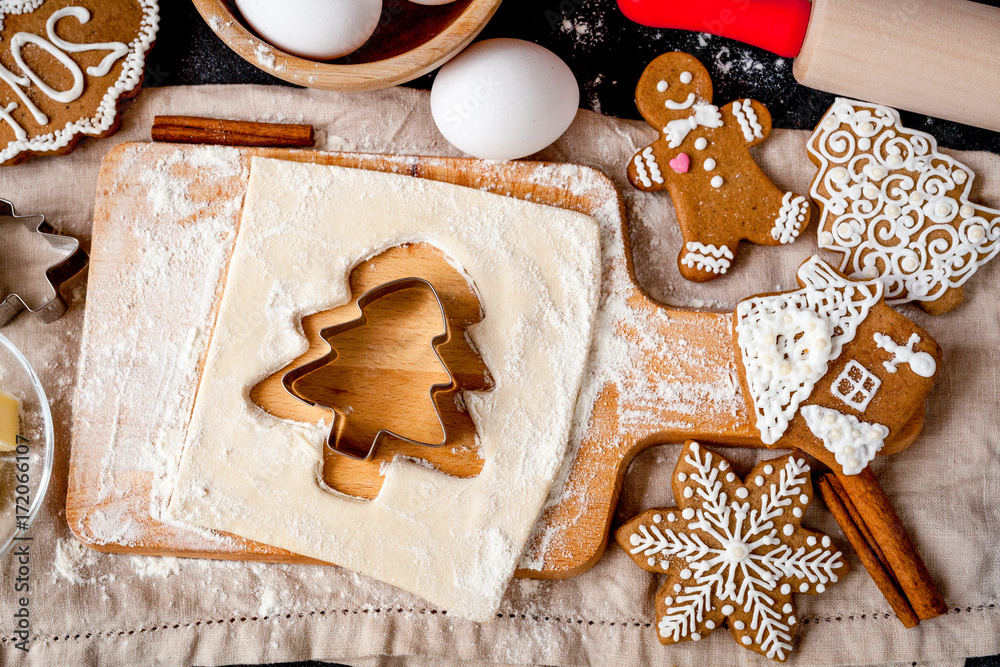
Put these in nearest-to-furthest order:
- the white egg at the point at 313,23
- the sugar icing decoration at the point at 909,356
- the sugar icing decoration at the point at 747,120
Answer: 1. the white egg at the point at 313,23
2. the sugar icing decoration at the point at 909,356
3. the sugar icing decoration at the point at 747,120

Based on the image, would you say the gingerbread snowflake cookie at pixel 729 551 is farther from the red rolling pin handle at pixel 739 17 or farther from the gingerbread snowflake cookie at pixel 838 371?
the red rolling pin handle at pixel 739 17

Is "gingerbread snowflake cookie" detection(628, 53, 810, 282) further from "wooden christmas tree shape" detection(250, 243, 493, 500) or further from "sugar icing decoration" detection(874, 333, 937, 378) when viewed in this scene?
"wooden christmas tree shape" detection(250, 243, 493, 500)

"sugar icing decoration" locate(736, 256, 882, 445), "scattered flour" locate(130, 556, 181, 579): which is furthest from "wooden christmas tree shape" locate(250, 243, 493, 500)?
"sugar icing decoration" locate(736, 256, 882, 445)

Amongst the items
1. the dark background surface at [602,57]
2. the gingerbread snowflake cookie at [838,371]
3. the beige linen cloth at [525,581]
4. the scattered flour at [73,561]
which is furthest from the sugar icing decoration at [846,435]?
the scattered flour at [73,561]

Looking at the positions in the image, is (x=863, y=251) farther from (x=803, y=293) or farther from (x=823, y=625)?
(x=823, y=625)

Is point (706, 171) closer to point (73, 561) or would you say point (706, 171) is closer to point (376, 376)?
point (376, 376)

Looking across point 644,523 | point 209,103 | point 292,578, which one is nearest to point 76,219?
point 209,103

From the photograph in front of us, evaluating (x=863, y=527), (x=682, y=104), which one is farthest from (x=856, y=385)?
(x=682, y=104)

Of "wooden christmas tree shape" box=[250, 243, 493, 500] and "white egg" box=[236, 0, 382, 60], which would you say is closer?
"white egg" box=[236, 0, 382, 60]

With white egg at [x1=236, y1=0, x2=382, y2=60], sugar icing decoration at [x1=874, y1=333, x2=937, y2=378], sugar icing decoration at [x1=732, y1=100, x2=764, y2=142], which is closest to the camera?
white egg at [x1=236, y1=0, x2=382, y2=60]
